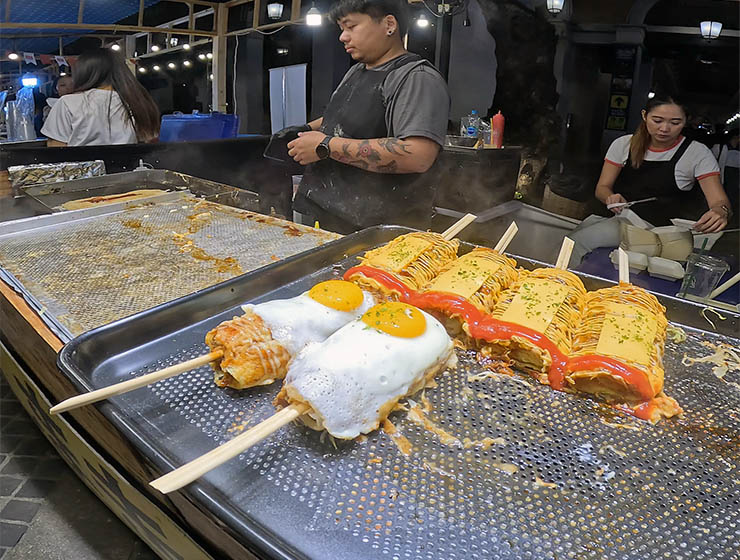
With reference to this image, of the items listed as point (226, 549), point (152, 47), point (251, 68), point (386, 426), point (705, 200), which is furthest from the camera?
point (152, 47)

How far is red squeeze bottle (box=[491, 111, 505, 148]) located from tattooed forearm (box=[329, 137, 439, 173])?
232 cm

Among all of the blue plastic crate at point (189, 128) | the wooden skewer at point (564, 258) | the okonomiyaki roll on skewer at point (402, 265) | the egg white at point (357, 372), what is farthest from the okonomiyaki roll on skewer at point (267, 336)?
the blue plastic crate at point (189, 128)

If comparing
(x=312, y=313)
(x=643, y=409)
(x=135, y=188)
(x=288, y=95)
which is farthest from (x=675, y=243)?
(x=288, y=95)

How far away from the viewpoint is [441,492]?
108 centimetres

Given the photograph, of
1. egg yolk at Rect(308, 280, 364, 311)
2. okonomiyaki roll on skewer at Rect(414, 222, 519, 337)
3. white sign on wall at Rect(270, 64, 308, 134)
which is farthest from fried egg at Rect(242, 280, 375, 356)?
white sign on wall at Rect(270, 64, 308, 134)

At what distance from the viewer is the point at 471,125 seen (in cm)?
524

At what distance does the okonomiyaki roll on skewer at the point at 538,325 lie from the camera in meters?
1.50

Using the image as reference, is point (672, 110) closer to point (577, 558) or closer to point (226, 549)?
point (577, 558)

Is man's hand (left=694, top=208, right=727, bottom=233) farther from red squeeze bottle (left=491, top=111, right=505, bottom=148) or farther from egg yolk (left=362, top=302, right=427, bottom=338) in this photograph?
egg yolk (left=362, top=302, right=427, bottom=338)

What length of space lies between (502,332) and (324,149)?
6.40 feet

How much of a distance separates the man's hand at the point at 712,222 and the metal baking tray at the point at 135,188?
10.7 ft

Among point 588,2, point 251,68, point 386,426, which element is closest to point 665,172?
point 588,2

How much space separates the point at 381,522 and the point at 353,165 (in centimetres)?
251

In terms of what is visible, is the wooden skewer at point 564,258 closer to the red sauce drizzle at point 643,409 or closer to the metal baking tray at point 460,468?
the metal baking tray at point 460,468
